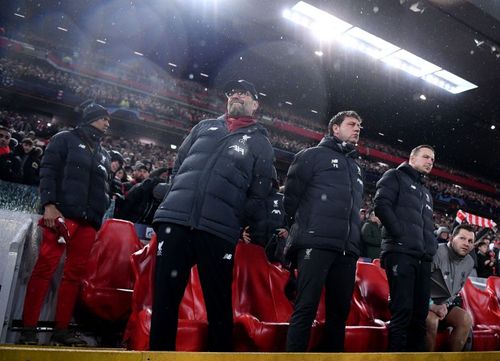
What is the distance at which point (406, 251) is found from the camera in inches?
121

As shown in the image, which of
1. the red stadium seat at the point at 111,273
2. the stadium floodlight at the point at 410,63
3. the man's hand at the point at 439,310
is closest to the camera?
the red stadium seat at the point at 111,273

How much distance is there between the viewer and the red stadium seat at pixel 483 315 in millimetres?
3898

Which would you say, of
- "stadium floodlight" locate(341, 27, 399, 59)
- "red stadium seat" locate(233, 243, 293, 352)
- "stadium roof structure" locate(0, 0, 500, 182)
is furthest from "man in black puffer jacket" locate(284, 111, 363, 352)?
"stadium floodlight" locate(341, 27, 399, 59)

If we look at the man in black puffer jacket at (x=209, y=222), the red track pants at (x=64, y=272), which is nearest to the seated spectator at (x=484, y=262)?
the man in black puffer jacket at (x=209, y=222)

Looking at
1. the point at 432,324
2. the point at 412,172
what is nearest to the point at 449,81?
the point at 412,172

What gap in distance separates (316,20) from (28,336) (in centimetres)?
982

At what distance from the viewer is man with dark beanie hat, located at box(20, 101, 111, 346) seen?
106 inches

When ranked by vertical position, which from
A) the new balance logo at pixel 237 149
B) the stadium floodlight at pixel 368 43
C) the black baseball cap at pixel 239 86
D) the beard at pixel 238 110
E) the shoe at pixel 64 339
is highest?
the stadium floodlight at pixel 368 43

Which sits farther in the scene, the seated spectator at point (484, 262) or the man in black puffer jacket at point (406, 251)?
the seated spectator at point (484, 262)

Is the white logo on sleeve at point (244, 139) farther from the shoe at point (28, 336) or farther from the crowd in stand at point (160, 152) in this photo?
the crowd in stand at point (160, 152)

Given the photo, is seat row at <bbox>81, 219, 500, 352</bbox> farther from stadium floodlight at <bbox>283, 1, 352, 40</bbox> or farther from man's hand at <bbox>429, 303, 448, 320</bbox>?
stadium floodlight at <bbox>283, 1, 352, 40</bbox>

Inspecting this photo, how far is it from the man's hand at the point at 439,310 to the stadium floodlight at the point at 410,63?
918 centimetres

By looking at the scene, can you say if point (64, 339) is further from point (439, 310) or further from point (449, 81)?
point (449, 81)

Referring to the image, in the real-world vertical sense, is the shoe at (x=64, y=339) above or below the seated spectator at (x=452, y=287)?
below
